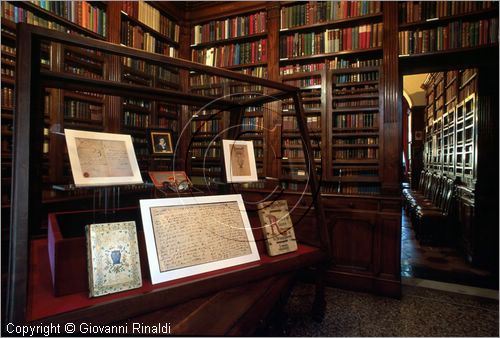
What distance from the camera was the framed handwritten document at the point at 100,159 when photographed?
3.25 feet

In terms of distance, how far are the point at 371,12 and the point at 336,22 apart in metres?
0.29

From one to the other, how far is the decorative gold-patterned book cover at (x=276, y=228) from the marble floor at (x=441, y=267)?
83.9 inches

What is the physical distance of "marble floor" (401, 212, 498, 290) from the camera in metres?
2.70

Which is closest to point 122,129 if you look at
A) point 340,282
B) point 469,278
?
point 340,282

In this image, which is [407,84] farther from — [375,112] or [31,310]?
[31,310]

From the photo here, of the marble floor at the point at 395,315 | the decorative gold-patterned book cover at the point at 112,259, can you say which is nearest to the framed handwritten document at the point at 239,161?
→ the decorative gold-patterned book cover at the point at 112,259

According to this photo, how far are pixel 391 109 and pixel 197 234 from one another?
6.90ft

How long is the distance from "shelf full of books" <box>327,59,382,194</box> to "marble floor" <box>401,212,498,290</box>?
1.10 metres

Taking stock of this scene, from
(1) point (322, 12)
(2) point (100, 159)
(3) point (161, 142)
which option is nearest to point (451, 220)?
(1) point (322, 12)

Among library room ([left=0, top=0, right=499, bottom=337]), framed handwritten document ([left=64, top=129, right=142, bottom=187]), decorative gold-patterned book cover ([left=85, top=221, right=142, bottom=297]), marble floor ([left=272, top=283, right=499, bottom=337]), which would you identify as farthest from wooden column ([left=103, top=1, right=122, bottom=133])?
marble floor ([left=272, top=283, right=499, bottom=337])

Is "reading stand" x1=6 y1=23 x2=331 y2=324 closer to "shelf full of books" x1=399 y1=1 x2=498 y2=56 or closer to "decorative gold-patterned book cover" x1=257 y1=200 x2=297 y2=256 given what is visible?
"decorative gold-patterned book cover" x1=257 y1=200 x2=297 y2=256

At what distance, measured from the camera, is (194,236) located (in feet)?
3.20

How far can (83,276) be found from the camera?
82cm

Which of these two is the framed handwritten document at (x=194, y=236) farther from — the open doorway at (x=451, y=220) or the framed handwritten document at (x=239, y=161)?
the open doorway at (x=451, y=220)
